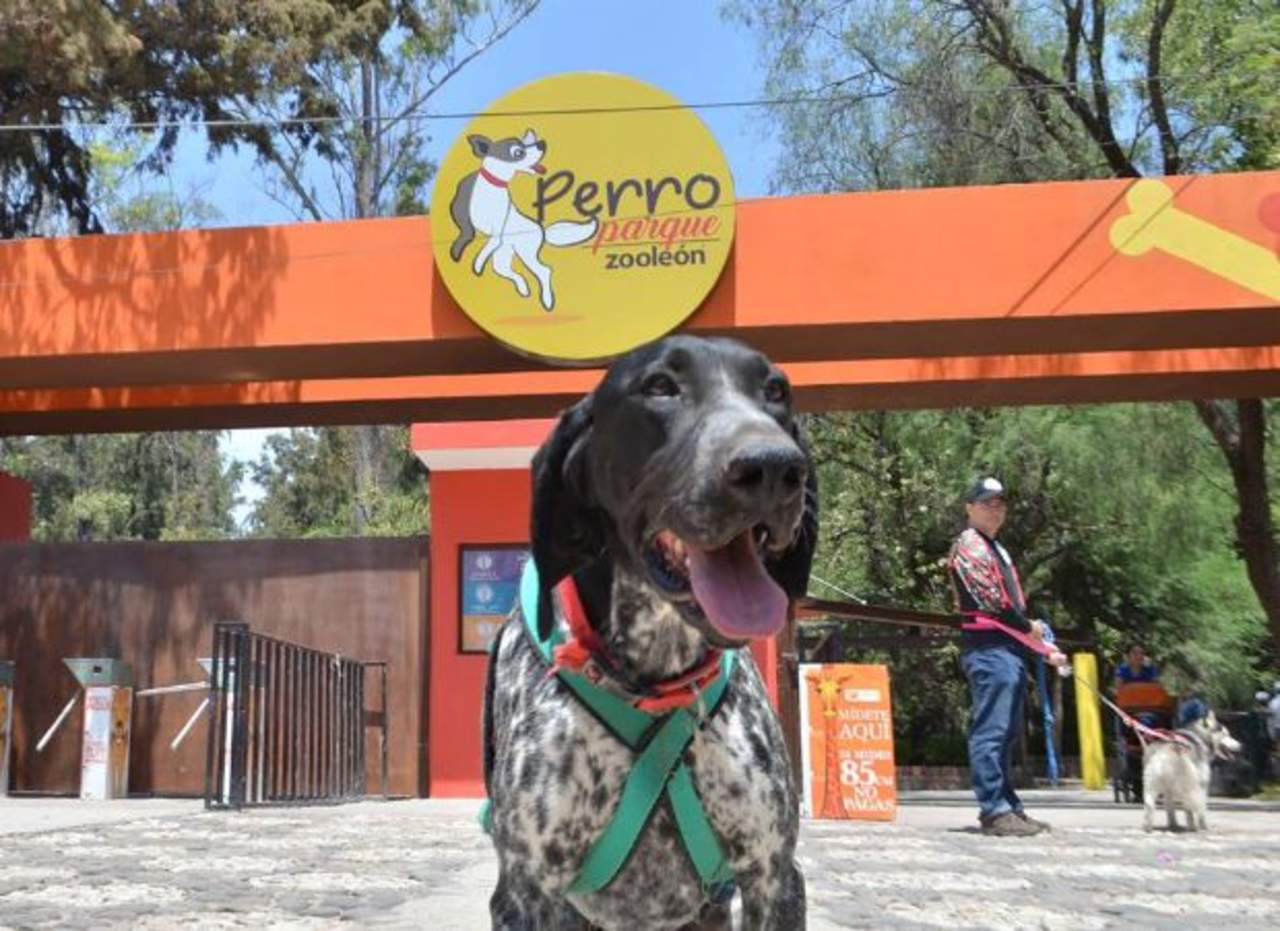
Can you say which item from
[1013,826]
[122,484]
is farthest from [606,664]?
[122,484]

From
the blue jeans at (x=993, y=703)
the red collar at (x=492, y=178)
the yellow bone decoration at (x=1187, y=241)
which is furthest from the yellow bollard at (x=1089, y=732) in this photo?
the blue jeans at (x=993, y=703)

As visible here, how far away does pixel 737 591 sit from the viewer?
2.10 metres

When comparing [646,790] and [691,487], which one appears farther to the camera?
[646,790]

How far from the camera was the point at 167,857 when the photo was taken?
6.40 meters

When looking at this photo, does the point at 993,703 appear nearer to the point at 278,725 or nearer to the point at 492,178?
the point at 278,725

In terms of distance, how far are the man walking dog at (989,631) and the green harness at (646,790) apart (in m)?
4.81

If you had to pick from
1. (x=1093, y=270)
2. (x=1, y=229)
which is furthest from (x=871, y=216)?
(x=1, y=229)

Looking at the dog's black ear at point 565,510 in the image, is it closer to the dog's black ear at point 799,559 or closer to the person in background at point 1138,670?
the dog's black ear at point 799,559

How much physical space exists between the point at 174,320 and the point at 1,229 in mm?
8993

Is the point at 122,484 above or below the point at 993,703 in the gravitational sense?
above

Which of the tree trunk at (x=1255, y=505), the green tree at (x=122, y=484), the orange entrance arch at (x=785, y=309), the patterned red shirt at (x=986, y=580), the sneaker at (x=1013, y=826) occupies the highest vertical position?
the green tree at (x=122, y=484)

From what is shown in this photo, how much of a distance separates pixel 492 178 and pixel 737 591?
9.79 meters

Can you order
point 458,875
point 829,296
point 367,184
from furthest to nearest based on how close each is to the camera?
point 367,184, point 829,296, point 458,875

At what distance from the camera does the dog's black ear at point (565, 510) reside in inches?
98.6
